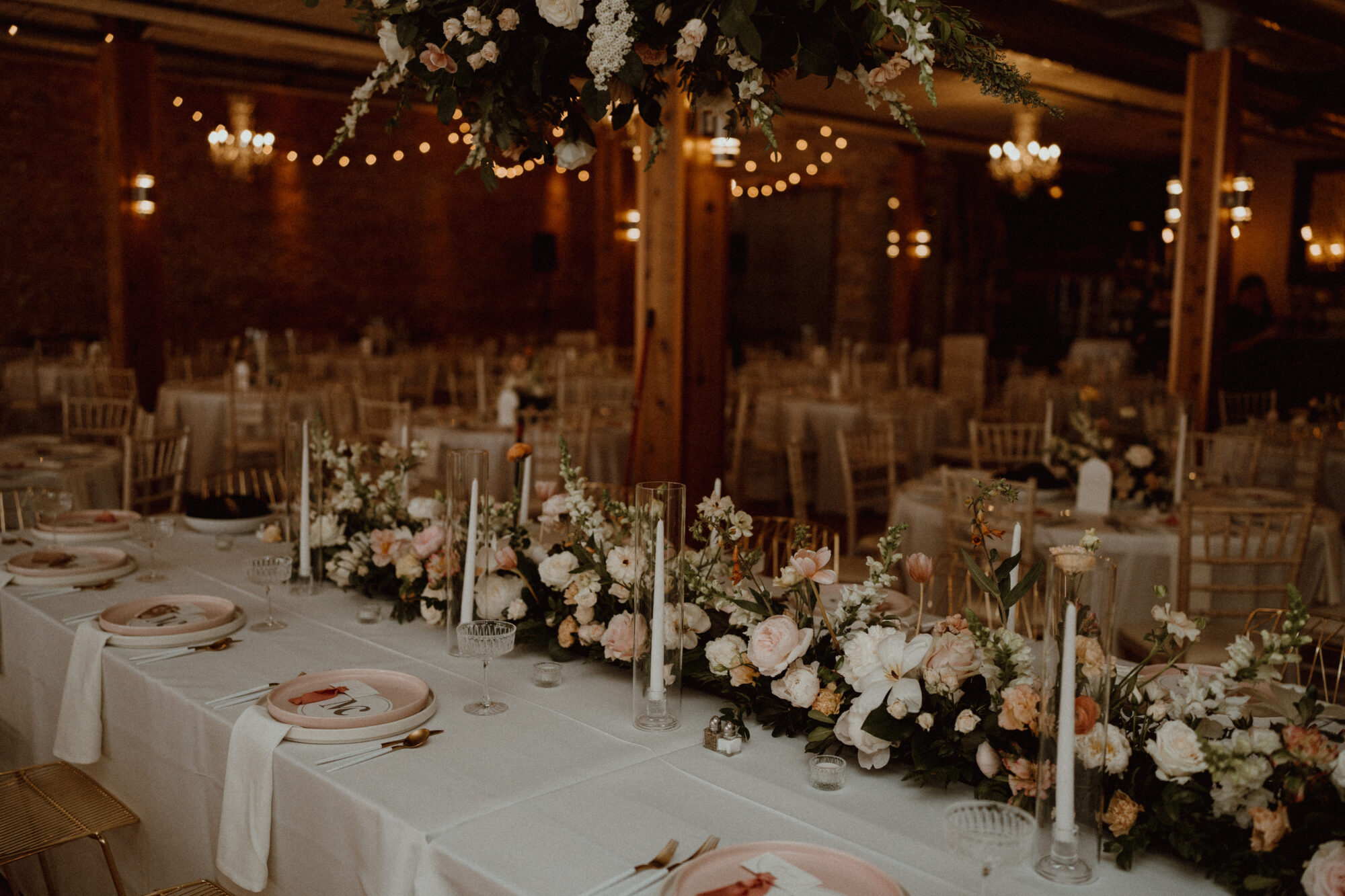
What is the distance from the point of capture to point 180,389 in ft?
26.8

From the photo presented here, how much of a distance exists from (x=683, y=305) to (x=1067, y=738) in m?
4.21

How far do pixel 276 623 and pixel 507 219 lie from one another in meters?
13.1

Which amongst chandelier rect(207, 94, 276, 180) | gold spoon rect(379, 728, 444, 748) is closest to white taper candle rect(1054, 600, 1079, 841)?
gold spoon rect(379, 728, 444, 748)

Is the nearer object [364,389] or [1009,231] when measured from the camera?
[364,389]

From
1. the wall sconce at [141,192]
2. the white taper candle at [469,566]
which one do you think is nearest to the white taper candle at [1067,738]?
the white taper candle at [469,566]

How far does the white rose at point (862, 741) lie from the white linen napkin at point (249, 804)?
2.98 ft

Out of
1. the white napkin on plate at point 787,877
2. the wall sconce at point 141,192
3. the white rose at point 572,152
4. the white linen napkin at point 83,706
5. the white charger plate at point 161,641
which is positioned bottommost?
the white linen napkin at point 83,706

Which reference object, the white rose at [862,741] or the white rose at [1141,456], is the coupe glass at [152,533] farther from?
the white rose at [1141,456]

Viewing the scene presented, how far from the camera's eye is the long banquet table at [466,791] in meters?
1.45

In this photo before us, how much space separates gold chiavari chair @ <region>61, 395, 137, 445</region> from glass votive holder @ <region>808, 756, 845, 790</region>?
5.28m

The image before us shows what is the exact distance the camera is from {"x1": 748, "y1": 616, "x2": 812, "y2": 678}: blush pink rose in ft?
5.84

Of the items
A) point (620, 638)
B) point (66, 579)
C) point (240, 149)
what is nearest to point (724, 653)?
point (620, 638)

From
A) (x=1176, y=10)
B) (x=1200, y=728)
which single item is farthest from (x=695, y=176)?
(x=1176, y=10)

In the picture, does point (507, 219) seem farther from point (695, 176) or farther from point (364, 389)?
point (695, 176)
